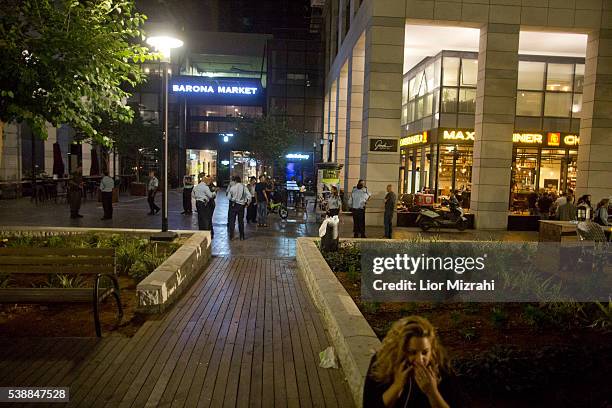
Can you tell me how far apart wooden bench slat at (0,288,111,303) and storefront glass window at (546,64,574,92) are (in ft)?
79.0

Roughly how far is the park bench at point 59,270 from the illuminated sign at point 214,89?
39.4 metres

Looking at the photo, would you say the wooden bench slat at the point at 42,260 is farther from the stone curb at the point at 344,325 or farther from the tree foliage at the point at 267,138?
the tree foliage at the point at 267,138

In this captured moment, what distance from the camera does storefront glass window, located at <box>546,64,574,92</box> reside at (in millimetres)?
23406

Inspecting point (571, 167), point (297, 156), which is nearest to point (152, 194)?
point (571, 167)

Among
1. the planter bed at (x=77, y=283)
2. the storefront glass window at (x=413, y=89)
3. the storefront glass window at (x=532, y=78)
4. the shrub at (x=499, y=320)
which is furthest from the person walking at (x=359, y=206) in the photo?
the storefront glass window at (x=413, y=89)

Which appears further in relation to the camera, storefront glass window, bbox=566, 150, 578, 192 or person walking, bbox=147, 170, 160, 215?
storefront glass window, bbox=566, 150, 578, 192

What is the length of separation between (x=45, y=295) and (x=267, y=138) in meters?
31.2

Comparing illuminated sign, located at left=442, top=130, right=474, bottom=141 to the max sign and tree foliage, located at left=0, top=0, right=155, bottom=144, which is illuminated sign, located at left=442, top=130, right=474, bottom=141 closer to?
the max sign

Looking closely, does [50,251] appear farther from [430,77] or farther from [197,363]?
[430,77]

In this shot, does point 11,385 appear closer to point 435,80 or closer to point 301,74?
point 435,80

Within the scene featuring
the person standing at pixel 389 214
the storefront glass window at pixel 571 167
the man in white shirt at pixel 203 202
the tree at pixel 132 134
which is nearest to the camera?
the man in white shirt at pixel 203 202

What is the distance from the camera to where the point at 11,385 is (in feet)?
14.2

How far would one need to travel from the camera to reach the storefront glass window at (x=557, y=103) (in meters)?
23.5

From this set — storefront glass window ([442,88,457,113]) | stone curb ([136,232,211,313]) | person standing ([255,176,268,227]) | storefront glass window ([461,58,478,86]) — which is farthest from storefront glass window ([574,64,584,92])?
stone curb ([136,232,211,313])
